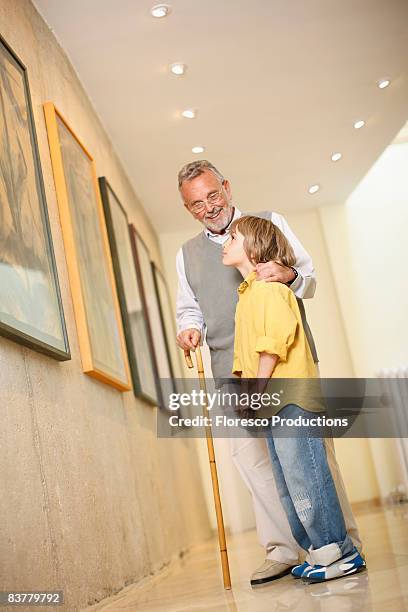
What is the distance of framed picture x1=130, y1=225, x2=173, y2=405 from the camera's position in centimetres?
476

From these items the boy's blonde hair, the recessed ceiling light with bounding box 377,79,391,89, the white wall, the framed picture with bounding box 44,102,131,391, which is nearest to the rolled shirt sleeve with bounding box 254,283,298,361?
the boy's blonde hair

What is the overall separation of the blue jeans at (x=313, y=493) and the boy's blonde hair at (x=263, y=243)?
429 mm

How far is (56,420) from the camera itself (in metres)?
2.26

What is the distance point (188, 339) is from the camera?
2443 mm

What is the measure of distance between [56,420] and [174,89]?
2440 millimetres

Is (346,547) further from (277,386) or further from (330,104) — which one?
(330,104)

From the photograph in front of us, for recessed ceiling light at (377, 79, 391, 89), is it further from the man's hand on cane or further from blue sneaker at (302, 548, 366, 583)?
blue sneaker at (302, 548, 366, 583)

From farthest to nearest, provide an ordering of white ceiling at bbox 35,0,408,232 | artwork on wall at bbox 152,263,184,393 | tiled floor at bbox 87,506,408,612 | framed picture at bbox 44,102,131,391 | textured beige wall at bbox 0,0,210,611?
artwork on wall at bbox 152,263,184,393, white ceiling at bbox 35,0,408,232, framed picture at bbox 44,102,131,391, textured beige wall at bbox 0,0,210,611, tiled floor at bbox 87,506,408,612

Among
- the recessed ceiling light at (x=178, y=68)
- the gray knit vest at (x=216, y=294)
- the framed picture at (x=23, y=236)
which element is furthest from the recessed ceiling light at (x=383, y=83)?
the framed picture at (x=23, y=236)

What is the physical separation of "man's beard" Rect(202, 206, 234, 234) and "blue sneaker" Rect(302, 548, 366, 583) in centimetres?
111

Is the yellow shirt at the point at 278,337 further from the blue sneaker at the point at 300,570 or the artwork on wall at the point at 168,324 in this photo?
the artwork on wall at the point at 168,324

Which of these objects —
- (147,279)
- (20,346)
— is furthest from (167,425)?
(20,346)

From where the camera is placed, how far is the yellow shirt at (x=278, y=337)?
197 centimetres

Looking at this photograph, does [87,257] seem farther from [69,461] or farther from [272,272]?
[272,272]
